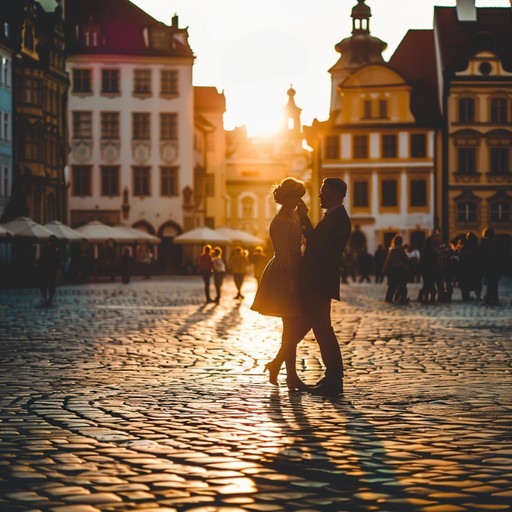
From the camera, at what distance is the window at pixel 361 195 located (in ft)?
245

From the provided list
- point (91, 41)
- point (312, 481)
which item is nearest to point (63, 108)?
point (91, 41)

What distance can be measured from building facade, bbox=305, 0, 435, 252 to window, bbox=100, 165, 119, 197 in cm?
1179

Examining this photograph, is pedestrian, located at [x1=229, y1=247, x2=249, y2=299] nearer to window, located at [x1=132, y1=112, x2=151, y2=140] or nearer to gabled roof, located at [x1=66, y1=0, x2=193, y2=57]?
window, located at [x1=132, y1=112, x2=151, y2=140]

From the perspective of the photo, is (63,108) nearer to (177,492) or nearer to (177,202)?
(177,202)

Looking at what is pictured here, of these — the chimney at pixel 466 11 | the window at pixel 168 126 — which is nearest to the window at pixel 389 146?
the chimney at pixel 466 11

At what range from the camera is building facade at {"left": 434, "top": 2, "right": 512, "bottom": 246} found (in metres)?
72.6

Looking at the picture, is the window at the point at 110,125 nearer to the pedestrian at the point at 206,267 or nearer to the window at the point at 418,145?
the window at the point at 418,145

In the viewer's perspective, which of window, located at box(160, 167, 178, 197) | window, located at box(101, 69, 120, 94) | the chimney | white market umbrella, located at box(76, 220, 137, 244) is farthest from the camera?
the chimney

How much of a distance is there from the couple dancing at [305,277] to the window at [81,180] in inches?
2504

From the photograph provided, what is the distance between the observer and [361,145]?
243ft

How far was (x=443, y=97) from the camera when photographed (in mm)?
73938

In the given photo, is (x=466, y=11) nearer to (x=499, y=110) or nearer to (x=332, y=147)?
(x=499, y=110)

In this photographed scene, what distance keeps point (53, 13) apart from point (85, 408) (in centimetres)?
5666

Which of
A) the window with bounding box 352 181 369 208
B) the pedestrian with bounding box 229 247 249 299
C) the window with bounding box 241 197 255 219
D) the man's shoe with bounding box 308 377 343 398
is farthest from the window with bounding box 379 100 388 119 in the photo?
the man's shoe with bounding box 308 377 343 398
